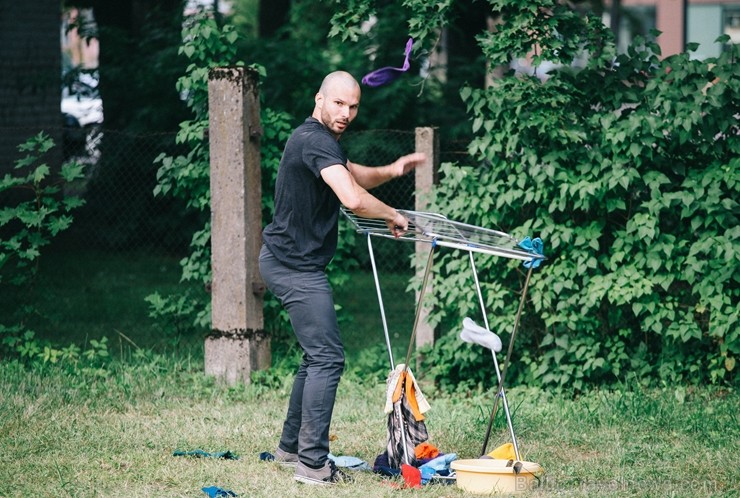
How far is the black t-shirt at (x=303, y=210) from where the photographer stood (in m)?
5.16

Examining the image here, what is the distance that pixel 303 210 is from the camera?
520 cm

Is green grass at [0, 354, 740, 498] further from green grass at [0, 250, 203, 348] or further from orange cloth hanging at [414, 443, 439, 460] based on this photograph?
green grass at [0, 250, 203, 348]

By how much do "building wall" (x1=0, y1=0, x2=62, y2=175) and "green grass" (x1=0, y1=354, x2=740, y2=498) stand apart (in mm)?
6295

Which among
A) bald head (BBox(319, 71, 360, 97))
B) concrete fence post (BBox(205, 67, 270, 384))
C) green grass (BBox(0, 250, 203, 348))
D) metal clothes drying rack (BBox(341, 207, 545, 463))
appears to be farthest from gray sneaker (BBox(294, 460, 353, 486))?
green grass (BBox(0, 250, 203, 348))

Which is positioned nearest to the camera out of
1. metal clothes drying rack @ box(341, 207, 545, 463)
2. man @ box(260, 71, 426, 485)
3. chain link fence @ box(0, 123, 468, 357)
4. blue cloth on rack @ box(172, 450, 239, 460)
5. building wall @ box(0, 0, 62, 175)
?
metal clothes drying rack @ box(341, 207, 545, 463)

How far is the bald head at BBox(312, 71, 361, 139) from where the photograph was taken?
512 centimetres

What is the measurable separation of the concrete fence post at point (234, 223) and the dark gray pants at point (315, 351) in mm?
2205

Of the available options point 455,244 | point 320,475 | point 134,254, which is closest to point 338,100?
point 455,244

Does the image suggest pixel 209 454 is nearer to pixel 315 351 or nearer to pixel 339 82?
pixel 315 351

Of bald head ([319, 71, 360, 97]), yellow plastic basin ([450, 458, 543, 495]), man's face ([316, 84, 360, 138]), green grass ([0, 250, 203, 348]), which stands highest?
bald head ([319, 71, 360, 97])

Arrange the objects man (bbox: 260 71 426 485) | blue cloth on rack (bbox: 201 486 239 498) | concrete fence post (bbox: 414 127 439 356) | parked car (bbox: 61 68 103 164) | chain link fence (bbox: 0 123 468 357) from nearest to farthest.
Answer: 1. blue cloth on rack (bbox: 201 486 239 498)
2. man (bbox: 260 71 426 485)
3. concrete fence post (bbox: 414 127 439 356)
4. chain link fence (bbox: 0 123 468 357)
5. parked car (bbox: 61 68 103 164)

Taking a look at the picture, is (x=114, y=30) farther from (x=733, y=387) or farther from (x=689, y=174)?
(x=733, y=387)

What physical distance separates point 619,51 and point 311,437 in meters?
3.83

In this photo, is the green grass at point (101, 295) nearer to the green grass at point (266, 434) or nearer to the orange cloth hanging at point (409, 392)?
the green grass at point (266, 434)
